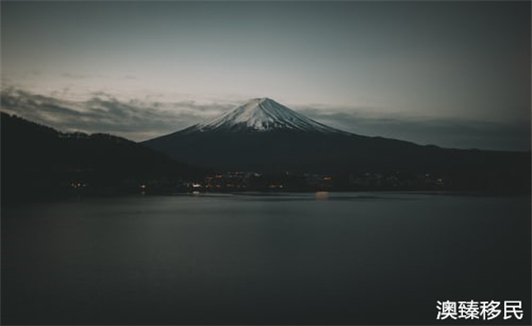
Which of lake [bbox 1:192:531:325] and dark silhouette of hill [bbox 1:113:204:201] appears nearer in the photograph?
lake [bbox 1:192:531:325]

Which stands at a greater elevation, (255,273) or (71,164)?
(71,164)

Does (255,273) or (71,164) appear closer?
(255,273)

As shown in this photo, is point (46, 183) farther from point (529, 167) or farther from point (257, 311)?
point (529, 167)

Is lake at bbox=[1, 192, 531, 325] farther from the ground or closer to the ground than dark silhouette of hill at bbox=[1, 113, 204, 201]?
closer to the ground

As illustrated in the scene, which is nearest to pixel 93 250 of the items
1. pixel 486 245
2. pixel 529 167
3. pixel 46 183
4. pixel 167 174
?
pixel 486 245

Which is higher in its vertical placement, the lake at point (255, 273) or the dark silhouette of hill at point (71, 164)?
the dark silhouette of hill at point (71, 164)
